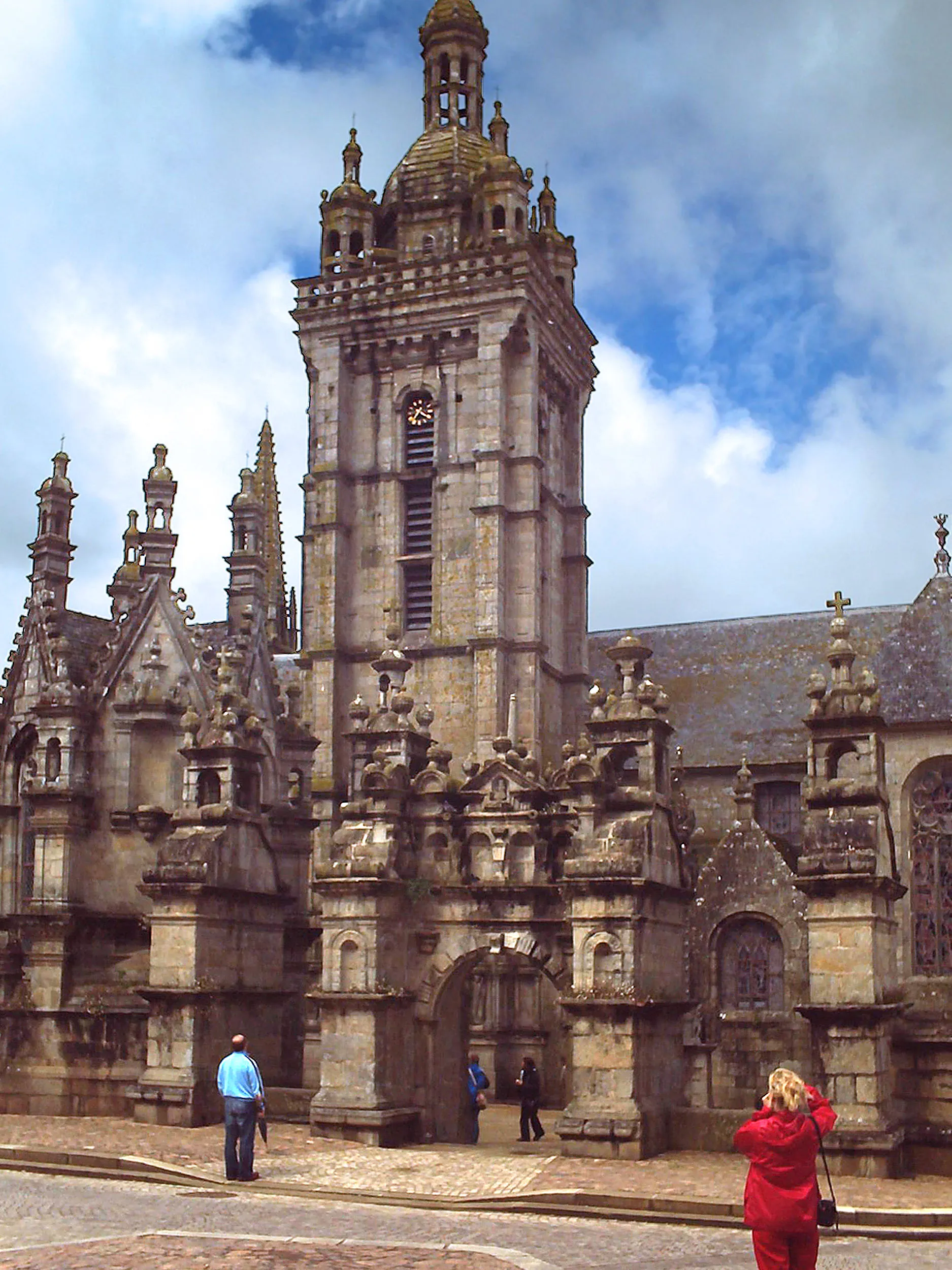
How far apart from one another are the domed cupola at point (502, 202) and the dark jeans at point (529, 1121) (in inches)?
1230

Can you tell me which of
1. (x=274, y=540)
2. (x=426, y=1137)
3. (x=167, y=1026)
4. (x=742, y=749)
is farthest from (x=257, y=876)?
(x=274, y=540)

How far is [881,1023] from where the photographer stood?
62.2ft

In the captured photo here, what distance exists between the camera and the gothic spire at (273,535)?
63.4 metres

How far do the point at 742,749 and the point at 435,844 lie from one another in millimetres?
21075

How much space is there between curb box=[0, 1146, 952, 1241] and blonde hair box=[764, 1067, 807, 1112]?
18.1ft

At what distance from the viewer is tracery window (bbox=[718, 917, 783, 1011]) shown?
2717 cm

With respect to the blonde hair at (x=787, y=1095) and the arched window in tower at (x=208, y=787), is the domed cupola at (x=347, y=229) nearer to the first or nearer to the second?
the arched window in tower at (x=208, y=787)

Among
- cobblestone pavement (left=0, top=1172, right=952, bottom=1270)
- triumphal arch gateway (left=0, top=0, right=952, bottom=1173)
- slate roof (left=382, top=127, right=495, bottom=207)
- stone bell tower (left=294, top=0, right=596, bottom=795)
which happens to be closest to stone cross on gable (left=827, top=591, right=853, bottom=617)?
triumphal arch gateway (left=0, top=0, right=952, bottom=1173)

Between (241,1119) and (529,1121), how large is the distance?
7.50 meters

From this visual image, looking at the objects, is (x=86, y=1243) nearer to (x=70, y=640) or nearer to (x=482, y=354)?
(x=70, y=640)

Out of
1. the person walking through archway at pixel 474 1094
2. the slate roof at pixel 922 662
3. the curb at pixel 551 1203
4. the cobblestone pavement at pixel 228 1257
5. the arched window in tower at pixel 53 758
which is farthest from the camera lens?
the slate roof at pixel 922 662

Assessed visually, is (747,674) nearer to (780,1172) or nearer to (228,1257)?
(228,1257)

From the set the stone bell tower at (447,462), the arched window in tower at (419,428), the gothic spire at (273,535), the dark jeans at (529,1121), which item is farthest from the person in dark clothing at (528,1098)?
→ the gothic spire at (273,535)

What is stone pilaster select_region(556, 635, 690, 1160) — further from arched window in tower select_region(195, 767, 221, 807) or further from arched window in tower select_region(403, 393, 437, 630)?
arched window in tower select_region(403, 393, 437, 630)
